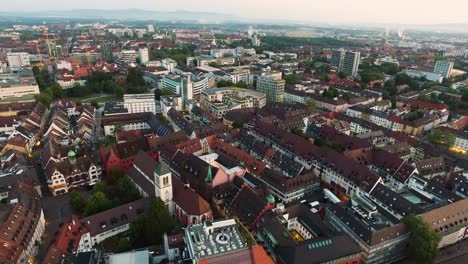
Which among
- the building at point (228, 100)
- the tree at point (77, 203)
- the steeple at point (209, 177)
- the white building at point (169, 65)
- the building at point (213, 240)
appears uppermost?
the white building at point (169, 65)

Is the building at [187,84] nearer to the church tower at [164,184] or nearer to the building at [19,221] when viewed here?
the building at [19,221]

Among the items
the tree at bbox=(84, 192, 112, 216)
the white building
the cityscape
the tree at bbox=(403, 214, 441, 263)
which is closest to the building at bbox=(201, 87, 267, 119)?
the cityscape

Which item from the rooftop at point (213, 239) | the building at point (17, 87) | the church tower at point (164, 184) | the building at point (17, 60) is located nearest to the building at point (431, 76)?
the church tower at point (164, 184)

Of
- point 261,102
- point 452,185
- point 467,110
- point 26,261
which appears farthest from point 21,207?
point 467,110

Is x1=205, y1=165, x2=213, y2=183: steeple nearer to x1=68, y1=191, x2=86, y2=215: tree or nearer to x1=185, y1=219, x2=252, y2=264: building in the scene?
x1=185, y1=219, x2=252, y2=264: building

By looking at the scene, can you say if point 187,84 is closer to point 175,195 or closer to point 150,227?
point 175,195

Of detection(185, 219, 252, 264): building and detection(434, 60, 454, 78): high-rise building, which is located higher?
detection(434, 60, 454, 78): high-rise building
